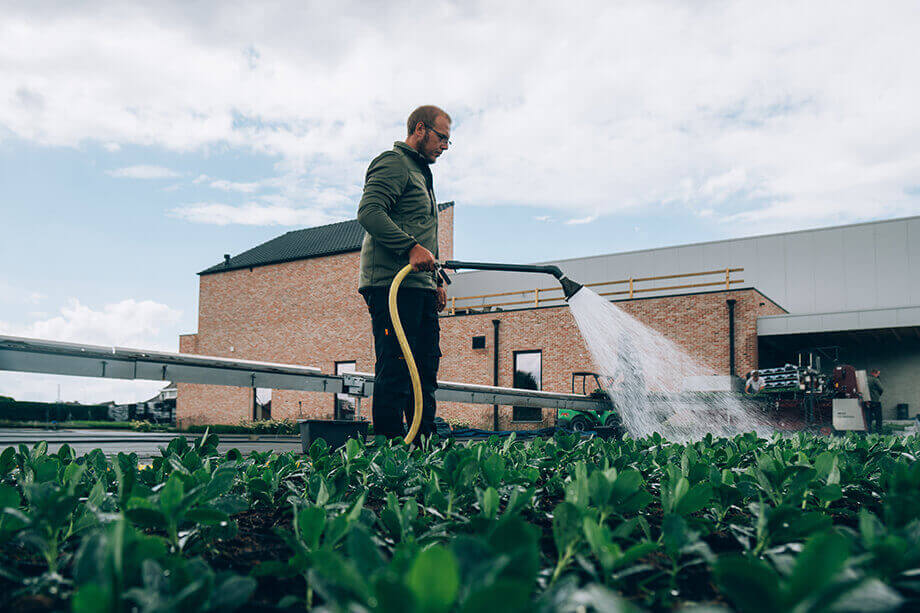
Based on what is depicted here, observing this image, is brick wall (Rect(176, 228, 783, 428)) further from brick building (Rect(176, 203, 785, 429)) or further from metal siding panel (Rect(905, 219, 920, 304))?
metal siding panel (Rect(905, 219, 920, 304))

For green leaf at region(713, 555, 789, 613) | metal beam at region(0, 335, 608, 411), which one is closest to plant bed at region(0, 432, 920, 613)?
green leaf at region(713, 555, 789, 613)

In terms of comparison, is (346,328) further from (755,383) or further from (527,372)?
(755,383)

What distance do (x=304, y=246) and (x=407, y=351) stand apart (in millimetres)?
27944

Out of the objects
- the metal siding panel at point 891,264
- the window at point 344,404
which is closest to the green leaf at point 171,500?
the window at point 344,404

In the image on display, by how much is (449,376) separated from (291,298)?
9940 millimetres

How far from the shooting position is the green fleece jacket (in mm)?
3350

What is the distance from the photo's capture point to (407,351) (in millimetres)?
3227

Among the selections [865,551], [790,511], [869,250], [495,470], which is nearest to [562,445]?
[495,470]

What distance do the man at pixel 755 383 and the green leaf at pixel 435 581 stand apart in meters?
15.0

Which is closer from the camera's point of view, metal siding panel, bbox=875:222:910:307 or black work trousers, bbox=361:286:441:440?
black work trousers, bbox=361:286:441:440

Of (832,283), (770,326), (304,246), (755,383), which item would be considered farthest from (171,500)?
(304,246)

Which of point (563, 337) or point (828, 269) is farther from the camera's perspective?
point (828, 269)

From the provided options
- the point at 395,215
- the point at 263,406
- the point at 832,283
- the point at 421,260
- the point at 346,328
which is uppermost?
the point at 832,283

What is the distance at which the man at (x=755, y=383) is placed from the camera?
1382 cm
